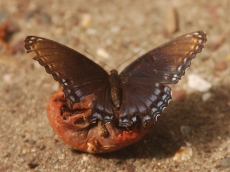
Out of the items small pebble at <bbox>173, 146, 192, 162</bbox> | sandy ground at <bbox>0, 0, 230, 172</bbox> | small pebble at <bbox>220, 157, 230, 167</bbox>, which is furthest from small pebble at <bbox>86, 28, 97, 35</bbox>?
small pebble at <bbox>220, 157, 230, 167</bbox>

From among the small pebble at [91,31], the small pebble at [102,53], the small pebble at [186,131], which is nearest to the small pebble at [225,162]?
the small pebble at [186,131]

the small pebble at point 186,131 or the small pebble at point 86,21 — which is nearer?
the small pebble at point 186,131

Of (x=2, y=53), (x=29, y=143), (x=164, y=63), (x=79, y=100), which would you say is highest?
(x=164, y=63)

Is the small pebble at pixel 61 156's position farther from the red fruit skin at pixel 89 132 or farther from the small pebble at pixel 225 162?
the small pebble at pixel 225 162

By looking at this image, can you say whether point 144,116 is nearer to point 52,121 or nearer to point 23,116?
point 52,121

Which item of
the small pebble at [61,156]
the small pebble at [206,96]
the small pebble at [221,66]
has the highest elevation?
the small pebble at [221,66]

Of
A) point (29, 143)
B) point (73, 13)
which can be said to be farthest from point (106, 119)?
point (73, 13)

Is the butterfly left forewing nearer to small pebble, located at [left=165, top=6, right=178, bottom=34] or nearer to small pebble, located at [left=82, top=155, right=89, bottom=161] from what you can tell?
small pebble, located at [left=82, top=155, right=89, bottom=161]
